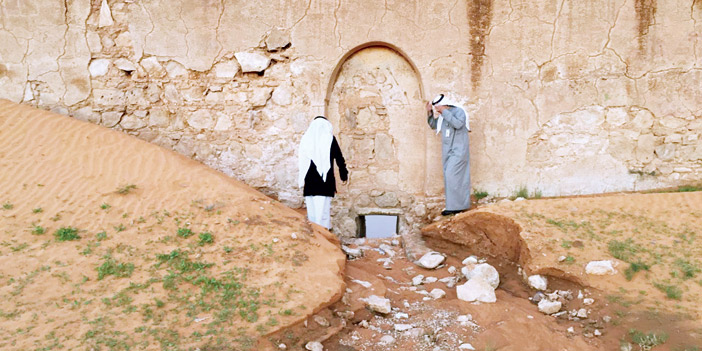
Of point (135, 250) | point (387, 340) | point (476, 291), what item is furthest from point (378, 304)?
point (135, 250)

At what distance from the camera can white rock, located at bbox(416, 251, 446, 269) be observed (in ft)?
17.3

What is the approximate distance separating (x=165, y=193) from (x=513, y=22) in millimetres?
4658

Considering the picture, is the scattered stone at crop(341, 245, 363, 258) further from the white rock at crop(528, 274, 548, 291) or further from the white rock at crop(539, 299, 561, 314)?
the white rock at crop(539, 299, 561, 314)

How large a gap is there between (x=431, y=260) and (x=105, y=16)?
519 cm

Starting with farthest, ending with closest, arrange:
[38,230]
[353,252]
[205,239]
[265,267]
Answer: [353,252], [205,239], [38,230], [265,267]

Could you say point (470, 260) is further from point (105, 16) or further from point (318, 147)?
point (105, 16)

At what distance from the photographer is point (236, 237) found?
15.4ft

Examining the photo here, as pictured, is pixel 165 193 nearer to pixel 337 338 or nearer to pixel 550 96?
pixel 337 338

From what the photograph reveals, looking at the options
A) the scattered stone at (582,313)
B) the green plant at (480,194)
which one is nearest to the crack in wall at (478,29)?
the green plant at (480,194)

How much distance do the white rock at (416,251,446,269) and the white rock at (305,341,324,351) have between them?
200 cm

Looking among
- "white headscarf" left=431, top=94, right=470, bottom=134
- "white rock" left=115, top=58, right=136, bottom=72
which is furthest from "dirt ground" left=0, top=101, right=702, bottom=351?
"white headscarf" left=431, top=94, right=470, bottom=134

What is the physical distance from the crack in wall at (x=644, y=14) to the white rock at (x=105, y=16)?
671cm

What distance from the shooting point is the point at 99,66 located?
679cm

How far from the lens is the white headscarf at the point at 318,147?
233 inches
